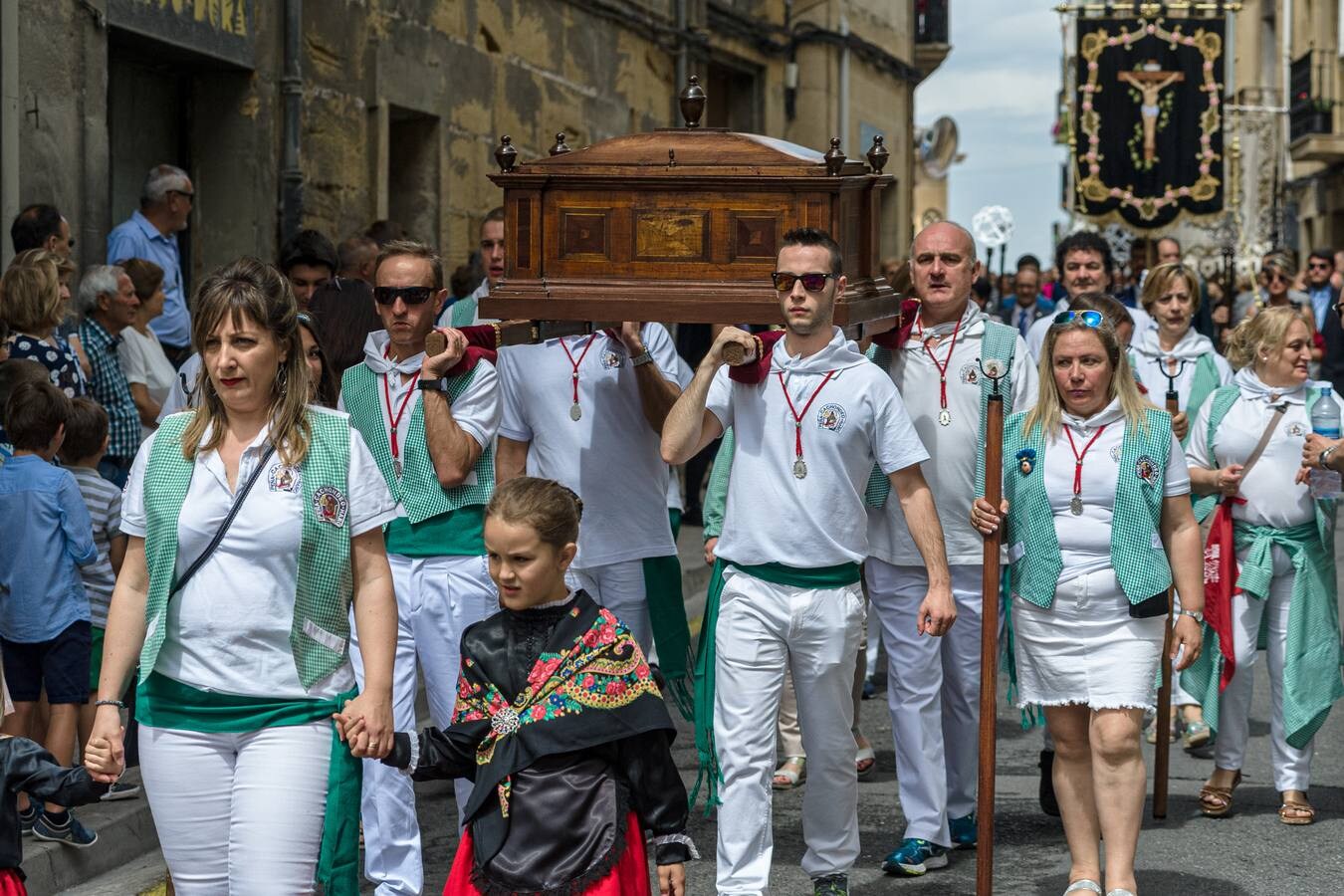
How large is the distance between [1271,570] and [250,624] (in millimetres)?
4518

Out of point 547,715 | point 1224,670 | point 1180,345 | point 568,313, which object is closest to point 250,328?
point 547,715

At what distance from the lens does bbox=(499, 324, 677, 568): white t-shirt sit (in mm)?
6711

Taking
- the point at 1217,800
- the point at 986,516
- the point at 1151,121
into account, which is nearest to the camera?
the point at 986,516

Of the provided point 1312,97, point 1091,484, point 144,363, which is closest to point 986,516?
point 1091,484

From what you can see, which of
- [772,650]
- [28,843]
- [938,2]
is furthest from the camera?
[938,2]

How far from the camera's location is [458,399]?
6.33 m

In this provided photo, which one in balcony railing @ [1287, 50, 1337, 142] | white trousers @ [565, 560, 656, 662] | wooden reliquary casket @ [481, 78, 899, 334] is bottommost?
white trousers @ [565, 560, 656, 662]

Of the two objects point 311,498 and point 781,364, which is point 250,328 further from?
point 781,364

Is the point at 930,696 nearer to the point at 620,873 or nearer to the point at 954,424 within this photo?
the point at 954,424

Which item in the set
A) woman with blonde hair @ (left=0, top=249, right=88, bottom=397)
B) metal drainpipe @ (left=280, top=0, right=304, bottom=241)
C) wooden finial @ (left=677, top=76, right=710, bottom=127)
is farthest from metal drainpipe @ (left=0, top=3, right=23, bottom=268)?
wooden finial @ (left=677, top=76, right=710, bottom=127)

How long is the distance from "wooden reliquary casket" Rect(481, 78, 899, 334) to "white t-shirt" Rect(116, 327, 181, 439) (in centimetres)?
324

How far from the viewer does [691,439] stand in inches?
239

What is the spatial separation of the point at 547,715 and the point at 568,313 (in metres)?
1.96

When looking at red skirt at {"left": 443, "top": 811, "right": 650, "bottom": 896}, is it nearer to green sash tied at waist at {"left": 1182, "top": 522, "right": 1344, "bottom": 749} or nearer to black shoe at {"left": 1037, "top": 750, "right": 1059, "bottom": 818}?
black shoe at {"left": 1037, "top": 750, "right": 1059, "bottom": 818}
